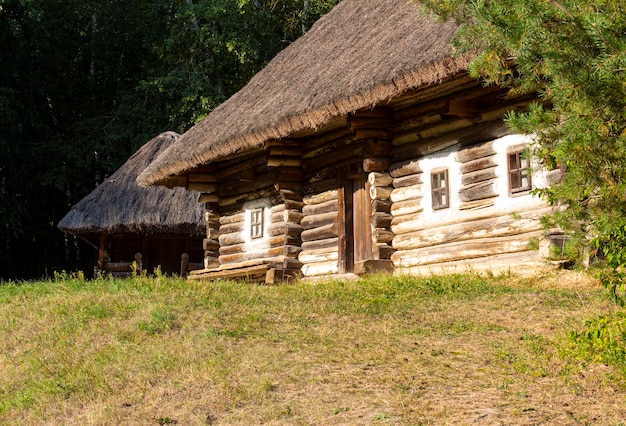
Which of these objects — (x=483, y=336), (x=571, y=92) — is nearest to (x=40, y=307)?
(x=483, y=336)

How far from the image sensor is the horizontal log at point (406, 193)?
1374 cm

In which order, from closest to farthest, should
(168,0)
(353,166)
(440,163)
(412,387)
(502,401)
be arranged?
(502,401) → (412,387) → (440,163) → (353,166) → (168,0)

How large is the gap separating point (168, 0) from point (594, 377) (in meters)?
27.0

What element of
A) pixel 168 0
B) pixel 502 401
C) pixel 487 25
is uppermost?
pixel 168 0

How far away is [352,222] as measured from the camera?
15.5 m

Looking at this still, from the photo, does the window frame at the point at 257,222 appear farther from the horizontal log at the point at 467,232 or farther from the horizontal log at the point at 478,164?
the horizontal log at the point at 478,164

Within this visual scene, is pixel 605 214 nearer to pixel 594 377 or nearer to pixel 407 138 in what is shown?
pixel 594 377

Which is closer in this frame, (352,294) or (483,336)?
(483,336)

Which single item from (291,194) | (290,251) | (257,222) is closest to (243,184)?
(257,222)

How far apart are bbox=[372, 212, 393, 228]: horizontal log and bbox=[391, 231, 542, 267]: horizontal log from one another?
49 cm

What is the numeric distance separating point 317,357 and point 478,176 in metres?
5.24

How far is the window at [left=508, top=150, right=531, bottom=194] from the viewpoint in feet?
40.1

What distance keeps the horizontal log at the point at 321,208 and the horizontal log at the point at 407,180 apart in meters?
1.66

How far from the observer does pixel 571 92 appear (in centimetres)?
667
